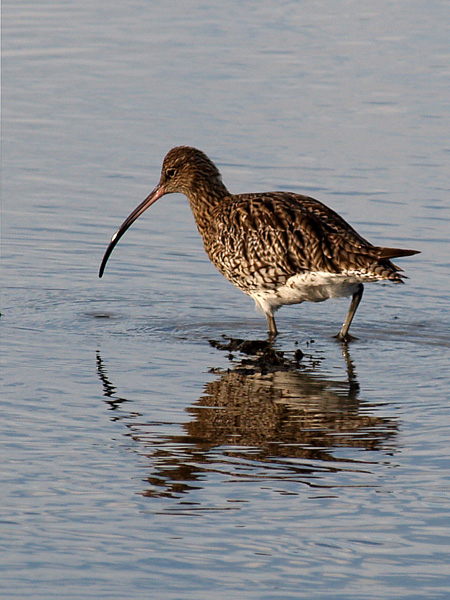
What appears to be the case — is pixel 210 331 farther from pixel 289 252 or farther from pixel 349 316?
pixel 349 316

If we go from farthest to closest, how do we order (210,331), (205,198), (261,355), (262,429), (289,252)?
(205,198) → (210,331) → (289,252) → (261,355) → (262,429)

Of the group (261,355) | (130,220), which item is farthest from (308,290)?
(130,220)

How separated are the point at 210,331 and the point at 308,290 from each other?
0.92 m

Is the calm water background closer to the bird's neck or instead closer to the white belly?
the white belly

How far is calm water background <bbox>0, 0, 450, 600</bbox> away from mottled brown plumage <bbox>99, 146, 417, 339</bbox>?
1.40 ft

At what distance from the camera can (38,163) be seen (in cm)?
1630

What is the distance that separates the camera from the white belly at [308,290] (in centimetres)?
1116

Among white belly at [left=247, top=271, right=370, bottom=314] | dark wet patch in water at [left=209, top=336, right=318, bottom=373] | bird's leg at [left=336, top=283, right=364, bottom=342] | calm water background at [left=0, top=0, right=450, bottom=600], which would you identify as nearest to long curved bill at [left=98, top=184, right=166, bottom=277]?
calm water background at [left=0, top=0, right=450, bottom=600]

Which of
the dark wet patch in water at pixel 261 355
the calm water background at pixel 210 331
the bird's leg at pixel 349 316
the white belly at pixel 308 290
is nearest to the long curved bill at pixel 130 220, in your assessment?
the calm water background at pixel 210 331

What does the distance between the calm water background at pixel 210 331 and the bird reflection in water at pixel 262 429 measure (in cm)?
2

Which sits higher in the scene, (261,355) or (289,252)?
(289,252)

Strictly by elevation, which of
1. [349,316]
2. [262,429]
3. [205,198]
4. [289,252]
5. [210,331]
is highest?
[205,198]

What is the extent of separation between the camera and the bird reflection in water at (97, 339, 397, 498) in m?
7.75

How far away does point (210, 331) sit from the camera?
1143cm
